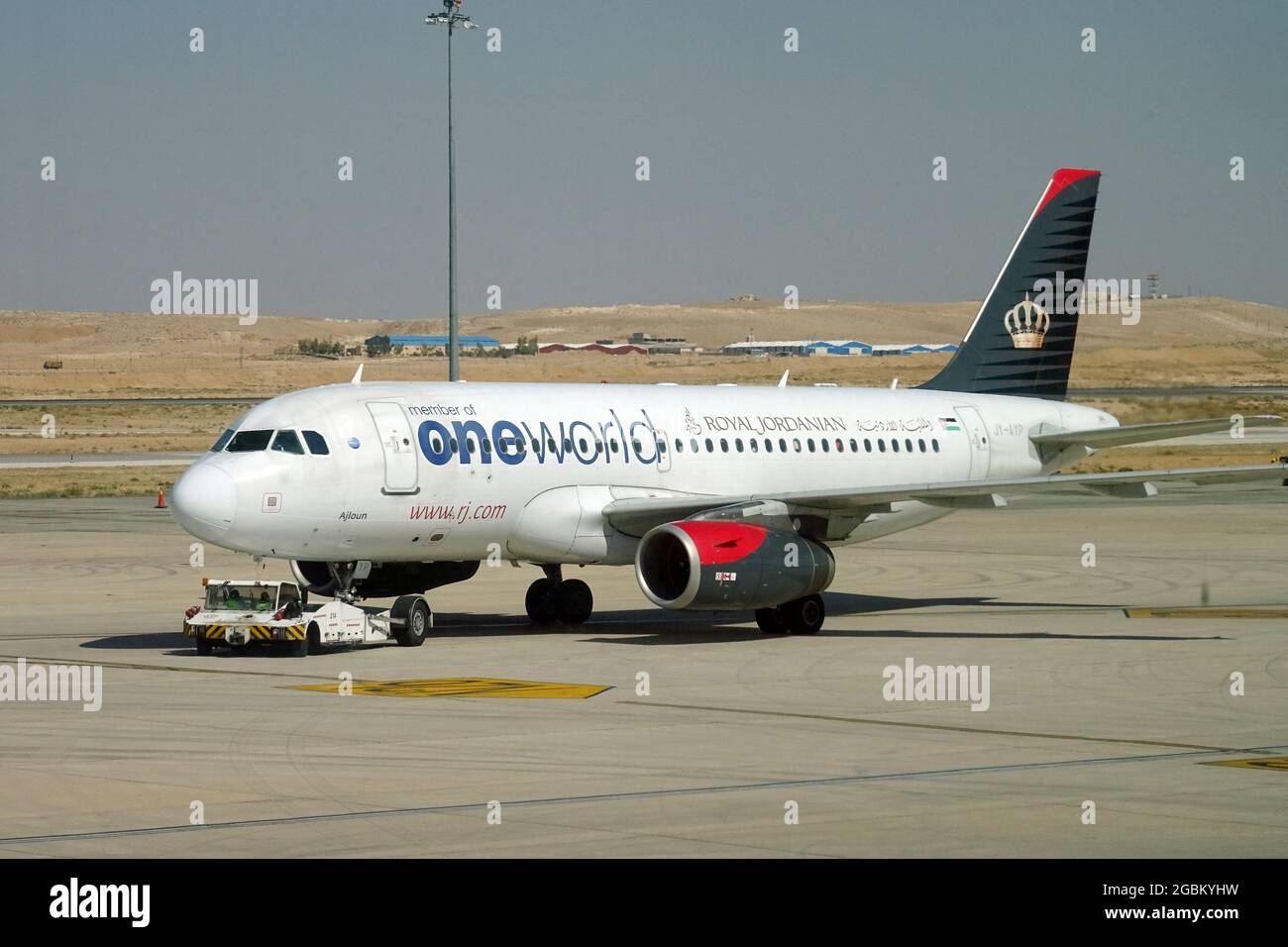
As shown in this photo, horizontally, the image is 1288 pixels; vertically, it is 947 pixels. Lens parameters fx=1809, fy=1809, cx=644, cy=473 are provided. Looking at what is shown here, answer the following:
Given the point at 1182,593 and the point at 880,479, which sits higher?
the point at 880,479

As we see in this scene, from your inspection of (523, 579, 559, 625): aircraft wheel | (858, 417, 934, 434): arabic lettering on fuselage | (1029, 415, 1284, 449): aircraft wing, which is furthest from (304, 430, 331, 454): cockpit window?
(1029, 415, 1284, 449): aircraft wing

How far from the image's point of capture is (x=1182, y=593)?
37531mm

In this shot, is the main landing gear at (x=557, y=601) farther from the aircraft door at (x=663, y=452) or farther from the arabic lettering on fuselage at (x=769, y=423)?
the arabic lettering on fuselage at (x=769, y=423)

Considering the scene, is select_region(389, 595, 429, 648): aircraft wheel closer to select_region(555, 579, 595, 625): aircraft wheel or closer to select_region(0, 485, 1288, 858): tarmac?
select_region(0, 485, 1288, 858): tarmac

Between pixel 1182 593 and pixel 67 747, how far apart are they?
24.9 meters

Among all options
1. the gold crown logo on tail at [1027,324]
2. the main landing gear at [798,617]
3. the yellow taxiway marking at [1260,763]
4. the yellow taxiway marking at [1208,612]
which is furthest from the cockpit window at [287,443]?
the gold crown logo on tail at [1027,324]

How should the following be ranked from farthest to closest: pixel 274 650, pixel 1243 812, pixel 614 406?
pixel 614 406 → pixel 274 650 → pixel 1243 812

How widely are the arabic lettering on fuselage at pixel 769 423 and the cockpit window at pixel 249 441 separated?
9.31 metres

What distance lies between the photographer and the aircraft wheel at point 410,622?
96.9ft

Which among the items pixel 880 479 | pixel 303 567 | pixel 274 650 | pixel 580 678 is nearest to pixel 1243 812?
pixel 580 678

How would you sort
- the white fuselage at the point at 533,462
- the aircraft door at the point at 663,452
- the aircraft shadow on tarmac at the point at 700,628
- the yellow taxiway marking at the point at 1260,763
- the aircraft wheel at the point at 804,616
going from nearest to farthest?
the yellow taxiway marking at the point at 1260,763, the white fuselage at the point at 533,462, the aircraft shadow on tarmac at the point at 700,628, the aircraft wheel at the point at 804,616, the aircraft door at the point at 663,452

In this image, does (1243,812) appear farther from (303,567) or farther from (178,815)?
(303,567)

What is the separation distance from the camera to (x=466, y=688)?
24.5 meters

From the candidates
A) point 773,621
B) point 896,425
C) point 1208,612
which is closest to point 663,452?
point 773,621
